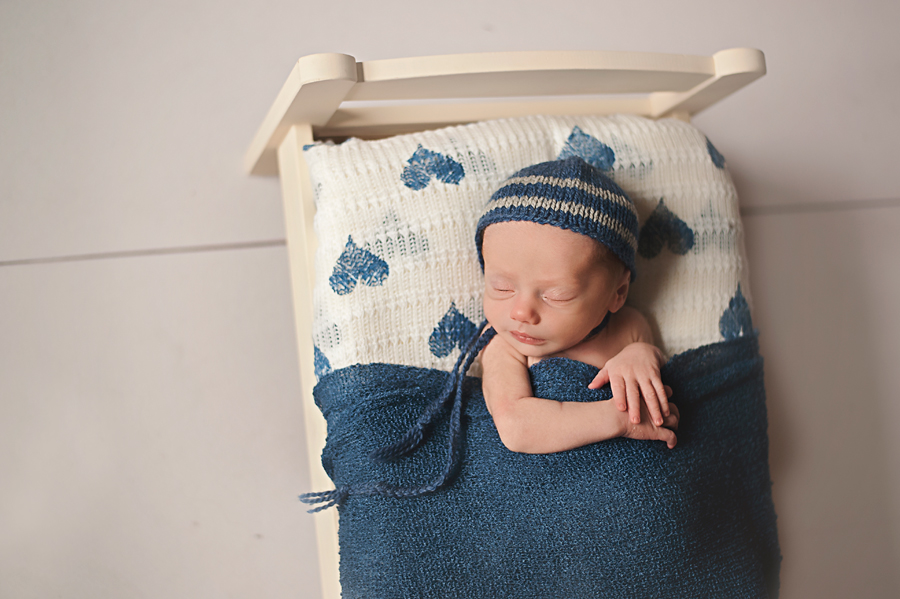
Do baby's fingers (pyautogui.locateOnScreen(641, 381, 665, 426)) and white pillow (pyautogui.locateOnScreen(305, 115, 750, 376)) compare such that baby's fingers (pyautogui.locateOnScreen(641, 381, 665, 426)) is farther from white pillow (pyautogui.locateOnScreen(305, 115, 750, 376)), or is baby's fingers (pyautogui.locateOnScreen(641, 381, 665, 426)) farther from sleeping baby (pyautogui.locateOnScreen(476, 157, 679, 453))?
white pillow (pyautogui.locateOnScreen(305, 115, 750, 376))

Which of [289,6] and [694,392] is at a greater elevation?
[289,6]

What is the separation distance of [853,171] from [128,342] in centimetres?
127

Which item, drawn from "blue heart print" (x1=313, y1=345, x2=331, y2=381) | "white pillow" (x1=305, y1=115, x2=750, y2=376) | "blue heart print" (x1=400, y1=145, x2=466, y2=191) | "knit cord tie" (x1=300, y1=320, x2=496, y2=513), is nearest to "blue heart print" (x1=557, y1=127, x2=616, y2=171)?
"white pillow" (x1=305, y1=115, x2=750, y2=376)

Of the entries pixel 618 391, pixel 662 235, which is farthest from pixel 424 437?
pixel 662 235

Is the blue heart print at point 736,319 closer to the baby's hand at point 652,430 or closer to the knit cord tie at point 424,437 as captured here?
the baby's hand at point 652,430

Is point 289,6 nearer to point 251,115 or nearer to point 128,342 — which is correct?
point 251,115

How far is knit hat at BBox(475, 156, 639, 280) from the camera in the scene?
0.66m

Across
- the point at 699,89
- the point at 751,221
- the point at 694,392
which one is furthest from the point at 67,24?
the point at 751,221

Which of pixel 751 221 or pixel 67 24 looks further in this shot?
pixel 751 221

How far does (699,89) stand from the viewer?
885 millimetres

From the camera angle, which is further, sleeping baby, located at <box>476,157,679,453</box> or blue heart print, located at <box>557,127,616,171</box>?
blue heart print, located at <box>557,127,616,171</box>

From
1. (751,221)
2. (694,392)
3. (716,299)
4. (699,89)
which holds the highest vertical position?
(699,89)

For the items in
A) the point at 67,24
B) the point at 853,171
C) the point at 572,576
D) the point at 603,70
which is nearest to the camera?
the point at 572,576

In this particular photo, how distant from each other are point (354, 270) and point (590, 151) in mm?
323
